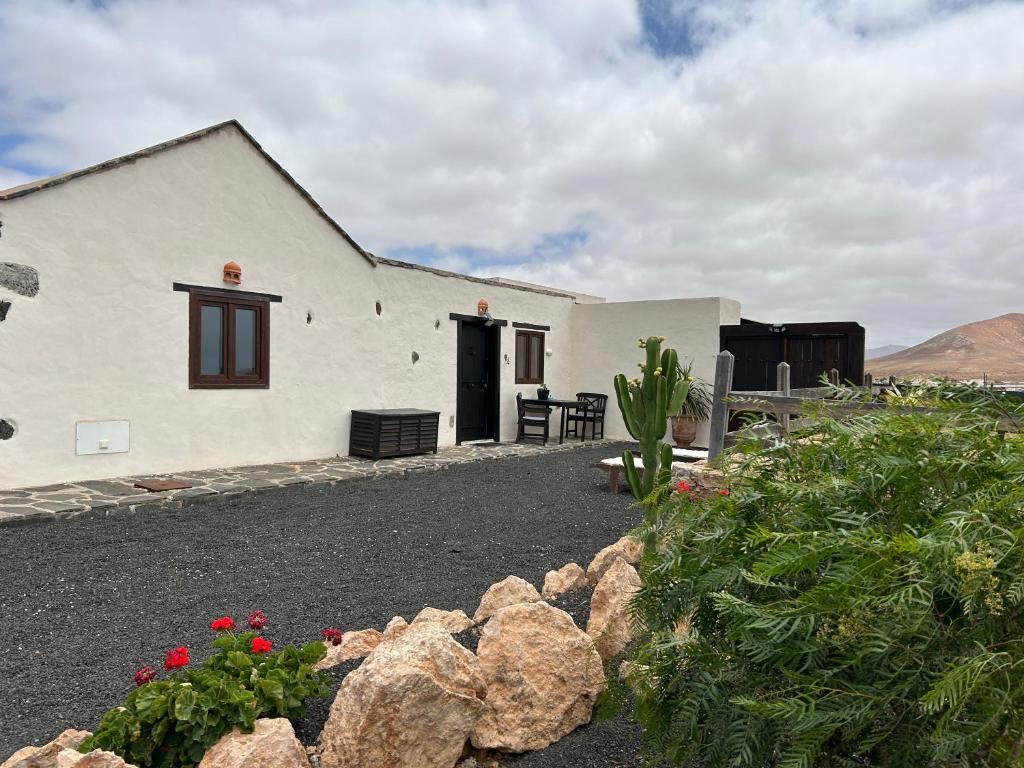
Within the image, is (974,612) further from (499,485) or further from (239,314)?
(239,314)

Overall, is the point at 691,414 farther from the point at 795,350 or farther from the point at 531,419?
the point at 531,419

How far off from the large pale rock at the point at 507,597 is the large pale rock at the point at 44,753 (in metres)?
1.53

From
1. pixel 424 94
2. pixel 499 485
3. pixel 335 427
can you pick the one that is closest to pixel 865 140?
pixel 424 94

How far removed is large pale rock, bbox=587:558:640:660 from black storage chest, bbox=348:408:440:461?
19.9ft

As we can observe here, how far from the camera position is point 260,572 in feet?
13.5

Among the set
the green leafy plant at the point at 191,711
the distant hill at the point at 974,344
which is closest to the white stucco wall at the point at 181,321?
the green leafy plant at the point at 191,711

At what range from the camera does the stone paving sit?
5.32 metres

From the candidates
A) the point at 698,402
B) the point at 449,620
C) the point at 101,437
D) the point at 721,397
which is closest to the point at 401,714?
the point at 449,620

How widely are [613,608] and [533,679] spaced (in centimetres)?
60

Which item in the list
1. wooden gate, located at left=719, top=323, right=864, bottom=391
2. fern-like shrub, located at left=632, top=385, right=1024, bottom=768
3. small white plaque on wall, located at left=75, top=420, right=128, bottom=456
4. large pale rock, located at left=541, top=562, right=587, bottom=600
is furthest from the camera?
wooden gate, located at left=719, top=323, right=864, bottom=391

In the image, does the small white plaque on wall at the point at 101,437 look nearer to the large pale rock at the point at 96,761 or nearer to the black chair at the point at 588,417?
the large pale rock at the point at 96,761

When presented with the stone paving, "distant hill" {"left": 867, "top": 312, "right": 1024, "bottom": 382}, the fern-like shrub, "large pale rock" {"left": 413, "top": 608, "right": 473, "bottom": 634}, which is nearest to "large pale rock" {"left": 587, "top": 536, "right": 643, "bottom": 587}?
"large pale rock" {"left": 413, "top": 608, "right": 473, "bottom": 634}

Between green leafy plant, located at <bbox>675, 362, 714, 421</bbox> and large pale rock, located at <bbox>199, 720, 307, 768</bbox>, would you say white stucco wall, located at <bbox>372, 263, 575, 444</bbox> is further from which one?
large pale rock, located at <bbox>199, 720, 307, 768</bbox>

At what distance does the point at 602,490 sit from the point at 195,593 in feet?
14.8
